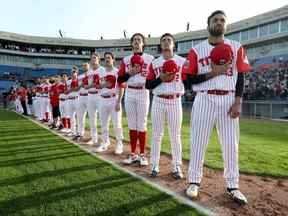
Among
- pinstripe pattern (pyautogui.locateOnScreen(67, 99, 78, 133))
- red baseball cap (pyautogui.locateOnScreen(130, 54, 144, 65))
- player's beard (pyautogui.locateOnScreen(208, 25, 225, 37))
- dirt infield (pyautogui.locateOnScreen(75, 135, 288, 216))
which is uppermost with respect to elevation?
player's beard (pyautogui.locateOnScreen(208, 25, 225, 37))

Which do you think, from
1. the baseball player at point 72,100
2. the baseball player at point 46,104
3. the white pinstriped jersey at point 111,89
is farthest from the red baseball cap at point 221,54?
the baseball player at point 46,104

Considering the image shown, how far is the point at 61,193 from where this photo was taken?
4.26 m

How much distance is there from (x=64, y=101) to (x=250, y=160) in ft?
22.2

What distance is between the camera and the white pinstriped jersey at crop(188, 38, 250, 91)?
13.4 feet

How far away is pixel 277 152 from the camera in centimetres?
823

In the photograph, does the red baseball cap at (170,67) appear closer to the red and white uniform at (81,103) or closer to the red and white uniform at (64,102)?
the red and white uniform at (81,103)

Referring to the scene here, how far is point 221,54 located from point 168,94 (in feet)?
4.45

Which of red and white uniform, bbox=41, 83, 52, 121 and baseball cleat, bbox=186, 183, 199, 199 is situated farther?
red and white uniform, bbox=41, 83, 52, 121

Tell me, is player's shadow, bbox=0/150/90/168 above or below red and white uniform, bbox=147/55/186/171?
below

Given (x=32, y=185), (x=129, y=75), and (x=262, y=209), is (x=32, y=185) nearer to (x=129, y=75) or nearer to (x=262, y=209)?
(x=129, y=75)

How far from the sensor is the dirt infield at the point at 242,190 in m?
3.84

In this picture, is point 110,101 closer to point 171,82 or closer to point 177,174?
point 171,82

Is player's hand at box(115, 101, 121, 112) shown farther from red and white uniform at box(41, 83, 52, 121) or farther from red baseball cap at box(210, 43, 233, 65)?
red and white uniform at box(41, 83, 52, 121)

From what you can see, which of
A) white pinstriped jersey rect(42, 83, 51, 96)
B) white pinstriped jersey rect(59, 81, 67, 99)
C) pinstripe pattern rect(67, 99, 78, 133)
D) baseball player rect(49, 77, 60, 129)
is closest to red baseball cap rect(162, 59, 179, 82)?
pinstripe pattern rect(67, 99, 78, 133)
